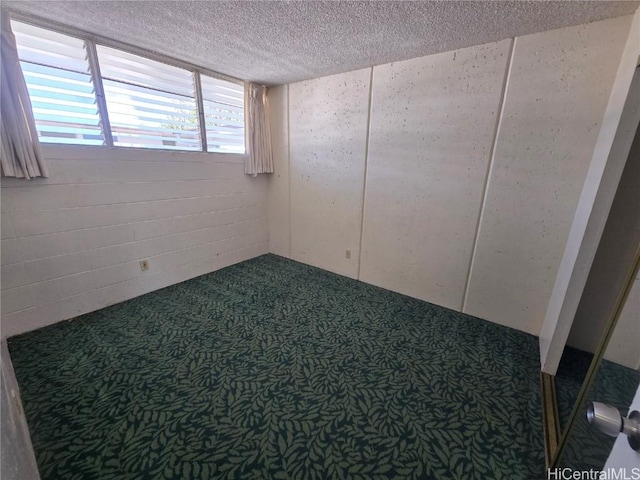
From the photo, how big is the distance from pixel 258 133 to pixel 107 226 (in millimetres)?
1959

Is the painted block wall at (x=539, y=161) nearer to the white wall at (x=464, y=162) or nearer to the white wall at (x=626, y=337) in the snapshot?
the white wall at (x=464, y=162)

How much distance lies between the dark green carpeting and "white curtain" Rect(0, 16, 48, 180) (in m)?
1.31

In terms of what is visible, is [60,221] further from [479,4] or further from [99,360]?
[479,4]

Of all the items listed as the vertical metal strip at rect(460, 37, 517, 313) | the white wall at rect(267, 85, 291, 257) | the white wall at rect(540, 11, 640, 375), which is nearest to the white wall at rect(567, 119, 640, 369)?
the white wall at rect(540, 11, 640, 375)

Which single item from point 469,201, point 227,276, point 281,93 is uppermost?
point 281,93

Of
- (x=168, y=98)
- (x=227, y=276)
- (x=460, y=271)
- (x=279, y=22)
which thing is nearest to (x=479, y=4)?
(x=279, y=22)

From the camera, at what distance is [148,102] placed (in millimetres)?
2627

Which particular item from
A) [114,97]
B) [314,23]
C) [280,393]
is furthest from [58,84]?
[280,393]

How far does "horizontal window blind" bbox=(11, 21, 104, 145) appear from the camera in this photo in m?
1.99

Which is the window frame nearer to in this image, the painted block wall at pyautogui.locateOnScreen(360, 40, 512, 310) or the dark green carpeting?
the dark green carpeting

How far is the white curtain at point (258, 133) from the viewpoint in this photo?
11.3ft

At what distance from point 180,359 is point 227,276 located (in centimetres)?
148

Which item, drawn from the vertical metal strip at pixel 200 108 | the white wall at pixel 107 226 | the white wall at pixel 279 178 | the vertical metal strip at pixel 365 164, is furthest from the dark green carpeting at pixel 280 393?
the vertical metal strip at pixel 200 108

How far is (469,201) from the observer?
2.44m
